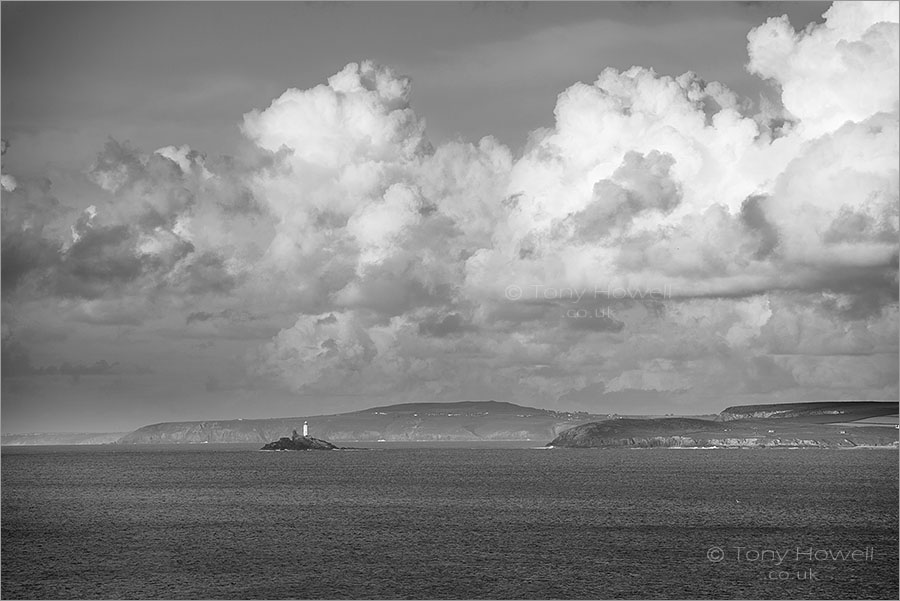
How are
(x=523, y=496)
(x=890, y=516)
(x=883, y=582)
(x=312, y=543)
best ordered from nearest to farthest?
(x=883, y=582), (x=312, y=543), (x=890, y=516), (x=523, y=496)

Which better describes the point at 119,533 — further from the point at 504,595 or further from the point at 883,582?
the point at 883,582

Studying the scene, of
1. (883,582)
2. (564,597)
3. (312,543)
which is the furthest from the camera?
(312,543)

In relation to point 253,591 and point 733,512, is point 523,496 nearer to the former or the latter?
point 733,512

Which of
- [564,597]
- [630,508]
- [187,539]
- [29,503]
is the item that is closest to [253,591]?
[564,597]

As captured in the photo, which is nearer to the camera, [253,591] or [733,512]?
[253,591]

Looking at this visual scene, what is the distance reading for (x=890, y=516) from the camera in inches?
5842

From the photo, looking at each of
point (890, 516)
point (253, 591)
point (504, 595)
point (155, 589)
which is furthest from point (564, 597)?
point (890, 516)

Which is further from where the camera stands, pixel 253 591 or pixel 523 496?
pixel 523 496

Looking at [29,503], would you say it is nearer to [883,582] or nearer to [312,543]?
[312,543]

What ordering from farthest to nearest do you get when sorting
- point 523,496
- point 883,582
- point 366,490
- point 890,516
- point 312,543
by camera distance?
1. point 366,490
2. point 523,496
3. point 890,516
4. point 312,543
5. point 883,582

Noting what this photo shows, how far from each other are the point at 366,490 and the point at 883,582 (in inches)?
4701

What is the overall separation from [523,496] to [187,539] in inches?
2774

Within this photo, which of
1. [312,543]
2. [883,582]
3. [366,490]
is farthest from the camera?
[366,490]

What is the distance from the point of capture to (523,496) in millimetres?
177750
